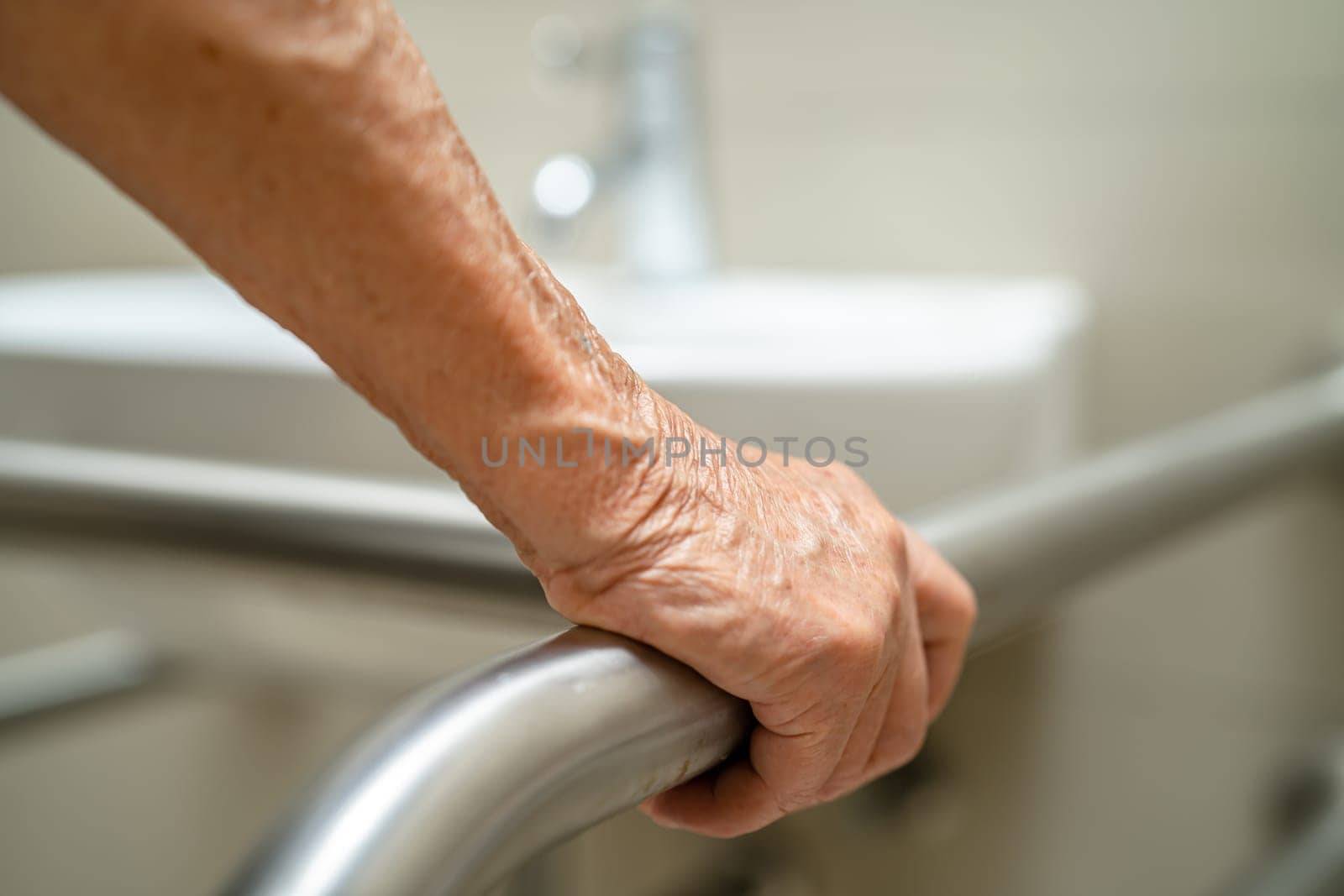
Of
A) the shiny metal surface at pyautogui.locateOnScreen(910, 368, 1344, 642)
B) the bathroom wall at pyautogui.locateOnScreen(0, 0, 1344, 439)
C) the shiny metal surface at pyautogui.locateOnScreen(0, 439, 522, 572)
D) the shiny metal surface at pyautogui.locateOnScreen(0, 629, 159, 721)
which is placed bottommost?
the shiny metal surface at pyautogui.locateOnScreen(0, 629, 159, 721)

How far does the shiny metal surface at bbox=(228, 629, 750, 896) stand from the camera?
166mm

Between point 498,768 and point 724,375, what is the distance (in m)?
0.34

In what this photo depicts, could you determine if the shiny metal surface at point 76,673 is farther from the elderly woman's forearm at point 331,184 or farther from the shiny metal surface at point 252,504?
A: the elderly woman's forearm at point 331,184

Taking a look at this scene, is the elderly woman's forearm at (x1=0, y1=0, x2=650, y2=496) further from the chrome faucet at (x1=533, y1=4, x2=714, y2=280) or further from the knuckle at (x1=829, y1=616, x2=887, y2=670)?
the chrome faucet at (x1=533, y1=4, x2=714, y2=280)

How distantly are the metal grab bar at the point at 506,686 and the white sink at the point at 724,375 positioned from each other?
110 mm

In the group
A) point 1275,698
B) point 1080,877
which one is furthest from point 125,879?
point 1275,698

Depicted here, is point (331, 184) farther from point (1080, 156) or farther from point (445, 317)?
point (1080, 156)

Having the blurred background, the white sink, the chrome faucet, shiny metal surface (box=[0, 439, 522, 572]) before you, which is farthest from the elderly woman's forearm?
the chrome faucet

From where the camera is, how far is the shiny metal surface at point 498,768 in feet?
0.55

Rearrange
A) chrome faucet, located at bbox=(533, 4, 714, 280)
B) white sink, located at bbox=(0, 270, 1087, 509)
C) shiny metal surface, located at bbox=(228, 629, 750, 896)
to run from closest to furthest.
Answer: shiny metal surface, located at bbox=(228, 629, 750, 896), white sink, located at bbox=(0, 270, 1087, 509), chrome faucet, located at bbox=(533, 4, 714, 280)

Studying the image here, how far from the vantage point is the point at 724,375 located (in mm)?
512

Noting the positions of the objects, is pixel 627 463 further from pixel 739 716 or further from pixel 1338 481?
pixel 1338 481

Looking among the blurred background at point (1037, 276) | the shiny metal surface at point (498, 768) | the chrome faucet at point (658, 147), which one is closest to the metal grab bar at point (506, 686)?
the shiny metal surface at point (498, 768)

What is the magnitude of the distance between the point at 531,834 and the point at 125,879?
1026 millimetres
